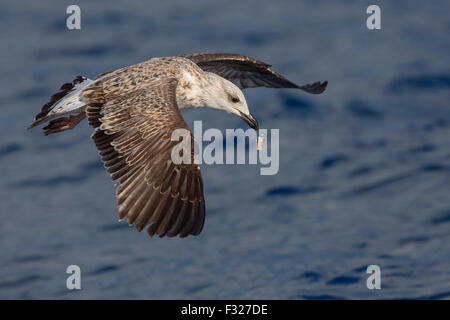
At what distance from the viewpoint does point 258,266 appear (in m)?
16.8

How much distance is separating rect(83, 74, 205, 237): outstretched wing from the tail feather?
0.43m

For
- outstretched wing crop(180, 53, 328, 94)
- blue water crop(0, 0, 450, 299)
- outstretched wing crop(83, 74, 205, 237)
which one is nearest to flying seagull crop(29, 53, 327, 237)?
outstretched wing crop(83, 74, 205, 237)

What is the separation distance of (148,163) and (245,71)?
3339 mm

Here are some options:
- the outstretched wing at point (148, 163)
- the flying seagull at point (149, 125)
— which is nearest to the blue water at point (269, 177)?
the flying seagull at point (149, 125)

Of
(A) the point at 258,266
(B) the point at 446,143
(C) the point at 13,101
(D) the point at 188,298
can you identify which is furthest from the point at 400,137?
(C) the point at 13,101

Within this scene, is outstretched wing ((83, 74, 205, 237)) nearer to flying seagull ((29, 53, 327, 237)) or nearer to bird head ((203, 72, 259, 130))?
flying seagull ((29, 53, 327, 237))

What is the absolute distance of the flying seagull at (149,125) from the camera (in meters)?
8.73

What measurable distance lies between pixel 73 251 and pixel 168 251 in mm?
1790

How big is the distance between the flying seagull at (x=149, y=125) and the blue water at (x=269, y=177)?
6107mm

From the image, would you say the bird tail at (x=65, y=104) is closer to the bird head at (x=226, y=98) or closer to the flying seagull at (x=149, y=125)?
the flying seagull at (x=149, y=125)

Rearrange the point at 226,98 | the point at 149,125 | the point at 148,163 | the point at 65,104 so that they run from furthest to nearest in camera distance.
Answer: the point at 226,98 → the point at 65,104 → the point at 149,125 → the point at 148,163

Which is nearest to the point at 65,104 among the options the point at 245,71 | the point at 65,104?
the point at 65,104

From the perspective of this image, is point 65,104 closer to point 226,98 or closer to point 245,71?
point 226,98

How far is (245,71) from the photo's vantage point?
11938 mm
